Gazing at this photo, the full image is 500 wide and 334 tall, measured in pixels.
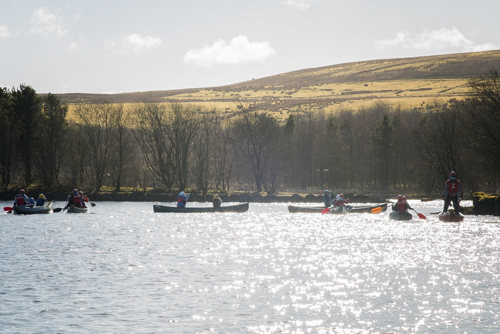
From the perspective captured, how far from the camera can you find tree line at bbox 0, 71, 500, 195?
8088cm

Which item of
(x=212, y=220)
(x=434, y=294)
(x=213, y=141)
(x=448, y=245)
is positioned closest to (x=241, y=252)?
(x=448, y=245)

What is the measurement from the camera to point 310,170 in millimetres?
126750

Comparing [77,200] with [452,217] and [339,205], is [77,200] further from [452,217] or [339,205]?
[452,217]

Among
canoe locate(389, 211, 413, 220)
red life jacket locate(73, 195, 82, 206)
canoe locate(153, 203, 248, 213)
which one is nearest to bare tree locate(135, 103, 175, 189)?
red life jacket locate(73, 195, 82, 206)

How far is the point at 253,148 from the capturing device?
113750 millimetres

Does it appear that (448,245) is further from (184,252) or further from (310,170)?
(310,170)

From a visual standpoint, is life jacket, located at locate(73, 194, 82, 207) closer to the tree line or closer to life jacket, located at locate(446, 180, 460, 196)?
the tree line

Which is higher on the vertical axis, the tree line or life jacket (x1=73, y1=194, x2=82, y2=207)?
the tree line

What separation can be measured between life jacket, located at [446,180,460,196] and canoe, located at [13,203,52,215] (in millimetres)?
37743

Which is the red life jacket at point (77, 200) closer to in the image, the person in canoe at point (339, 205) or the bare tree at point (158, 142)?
the person in canoe at point (339, 205)

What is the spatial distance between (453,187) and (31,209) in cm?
3838

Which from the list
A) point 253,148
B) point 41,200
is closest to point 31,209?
point 41,200

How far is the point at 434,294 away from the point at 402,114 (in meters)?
137

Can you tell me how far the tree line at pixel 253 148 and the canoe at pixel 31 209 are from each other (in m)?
32.7
